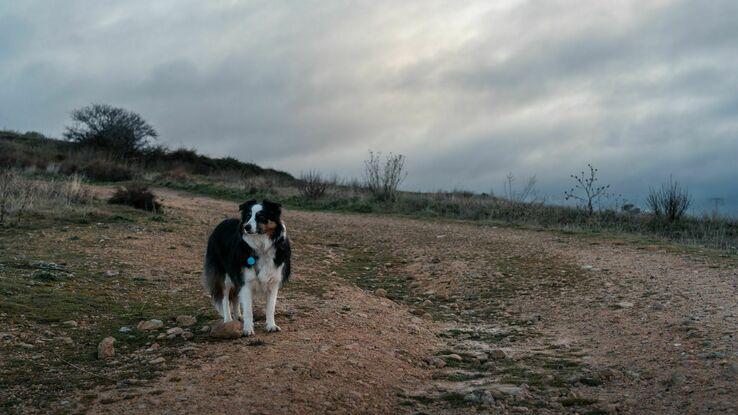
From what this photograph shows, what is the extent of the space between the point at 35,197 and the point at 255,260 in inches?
413

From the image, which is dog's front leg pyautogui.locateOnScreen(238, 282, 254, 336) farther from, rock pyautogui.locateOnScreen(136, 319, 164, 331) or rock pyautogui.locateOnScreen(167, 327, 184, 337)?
rock pyautogui.locateOnScreen(136, 319, 164, 331)

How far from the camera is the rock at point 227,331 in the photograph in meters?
6.54

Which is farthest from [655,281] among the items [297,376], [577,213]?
[577,213]

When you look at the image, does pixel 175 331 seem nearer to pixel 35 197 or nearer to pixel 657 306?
pixel 657 306

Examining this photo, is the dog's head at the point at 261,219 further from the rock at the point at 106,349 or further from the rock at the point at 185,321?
the rock at the point at 106,349

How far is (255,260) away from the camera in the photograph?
6797 millimetres

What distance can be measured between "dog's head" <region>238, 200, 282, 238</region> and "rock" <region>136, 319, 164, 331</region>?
133 centimetres

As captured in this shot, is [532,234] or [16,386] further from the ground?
[532,234]

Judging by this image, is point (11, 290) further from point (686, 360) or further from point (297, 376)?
point (686, 360)

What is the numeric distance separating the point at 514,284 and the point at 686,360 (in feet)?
15.3

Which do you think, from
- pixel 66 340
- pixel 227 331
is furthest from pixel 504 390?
pixel 66 340

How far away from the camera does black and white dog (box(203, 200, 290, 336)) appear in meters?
6.73

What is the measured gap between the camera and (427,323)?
27.4 ft

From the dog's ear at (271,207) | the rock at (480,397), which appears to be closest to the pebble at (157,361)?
the dog's ear at (271,207)
